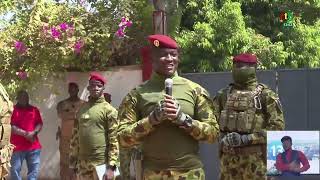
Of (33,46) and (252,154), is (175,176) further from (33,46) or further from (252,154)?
(33,46)

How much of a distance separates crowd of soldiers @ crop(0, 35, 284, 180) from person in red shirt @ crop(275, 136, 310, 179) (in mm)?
562

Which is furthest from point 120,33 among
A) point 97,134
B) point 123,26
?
point 97,134

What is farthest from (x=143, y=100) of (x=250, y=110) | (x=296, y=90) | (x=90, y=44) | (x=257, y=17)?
(x=257, y=17)

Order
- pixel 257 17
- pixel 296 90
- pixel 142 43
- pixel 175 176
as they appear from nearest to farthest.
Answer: pixel 175 176 → pixel 296 90 → pixel 142 43 → pixel 257 17

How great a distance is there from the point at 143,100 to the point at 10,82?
690 centimetres

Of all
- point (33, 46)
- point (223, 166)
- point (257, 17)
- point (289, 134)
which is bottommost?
point (223, 166)

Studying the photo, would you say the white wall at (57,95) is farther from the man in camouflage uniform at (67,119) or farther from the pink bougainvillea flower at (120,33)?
the man in camouflage uniform at (67,119)

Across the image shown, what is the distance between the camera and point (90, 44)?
1092 cm

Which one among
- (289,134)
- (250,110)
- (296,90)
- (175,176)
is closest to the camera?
(175,176)

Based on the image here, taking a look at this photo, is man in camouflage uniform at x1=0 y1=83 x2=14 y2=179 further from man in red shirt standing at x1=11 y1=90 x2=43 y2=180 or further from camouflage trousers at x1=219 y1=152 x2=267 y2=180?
man in red shirt standing at x1=11 y1=90 x2=43 y2=180

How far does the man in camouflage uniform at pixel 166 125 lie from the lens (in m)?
4.14

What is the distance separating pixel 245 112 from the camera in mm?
6066

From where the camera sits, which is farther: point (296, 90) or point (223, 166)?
point (296, 90)

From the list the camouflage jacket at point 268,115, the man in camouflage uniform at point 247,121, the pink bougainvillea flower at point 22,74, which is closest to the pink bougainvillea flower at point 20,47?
the pink bougainvillea flower at point 22,74
